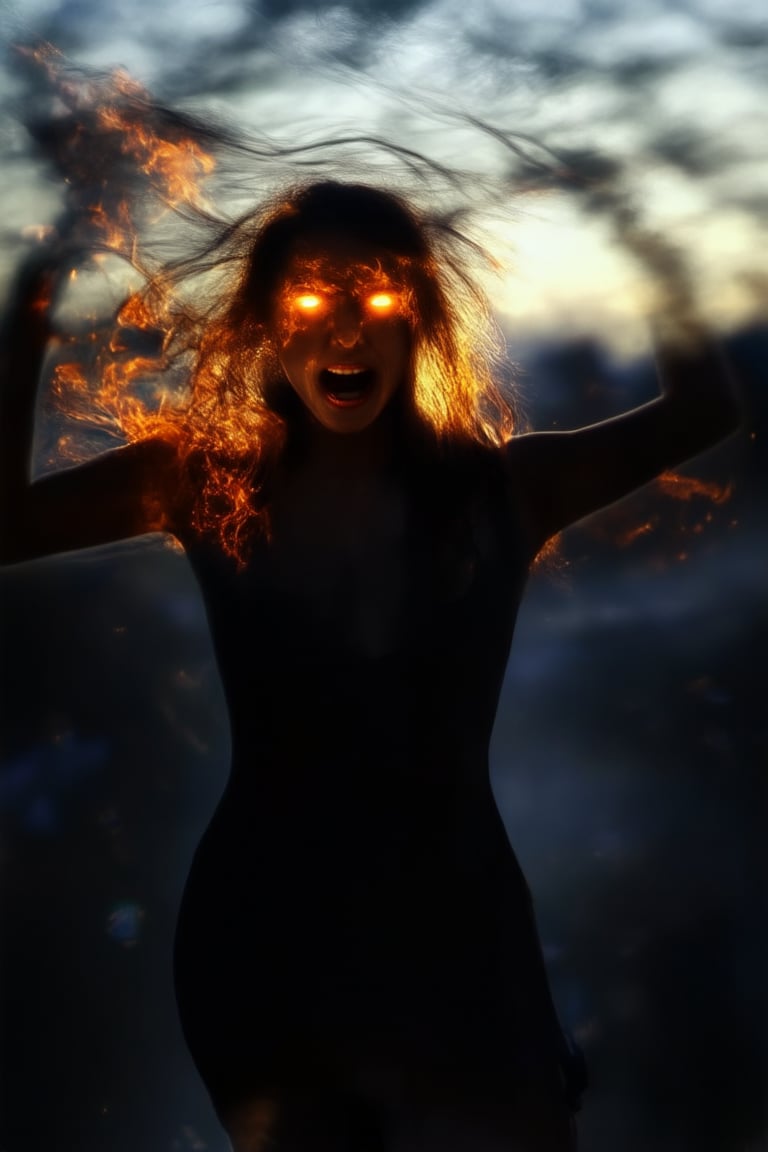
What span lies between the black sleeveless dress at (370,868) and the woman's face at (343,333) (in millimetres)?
109

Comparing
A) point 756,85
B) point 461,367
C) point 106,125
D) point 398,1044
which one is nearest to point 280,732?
point 398,1044

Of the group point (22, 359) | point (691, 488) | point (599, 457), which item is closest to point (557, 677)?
point (691, 488)

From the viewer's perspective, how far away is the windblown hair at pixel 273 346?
0.89 metres

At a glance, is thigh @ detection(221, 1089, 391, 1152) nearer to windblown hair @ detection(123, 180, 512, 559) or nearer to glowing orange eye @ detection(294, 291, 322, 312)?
windblown hair @ detection(123, 180, 512, 559)

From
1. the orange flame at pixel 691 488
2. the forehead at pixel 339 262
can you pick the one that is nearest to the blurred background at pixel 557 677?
the orange flame at pixel 691 488

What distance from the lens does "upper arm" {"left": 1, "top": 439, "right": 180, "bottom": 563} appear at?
2.88 feet

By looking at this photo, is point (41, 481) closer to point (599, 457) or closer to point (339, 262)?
point (339, 262)

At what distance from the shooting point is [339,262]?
0.87 meters

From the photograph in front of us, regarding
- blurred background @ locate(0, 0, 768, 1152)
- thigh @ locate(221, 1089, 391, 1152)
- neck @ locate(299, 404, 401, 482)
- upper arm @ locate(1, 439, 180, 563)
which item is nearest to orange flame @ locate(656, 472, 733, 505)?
blurred background @ locate(0, 0, 768, 1152)

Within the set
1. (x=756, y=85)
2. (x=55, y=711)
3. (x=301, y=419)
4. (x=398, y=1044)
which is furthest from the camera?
(x=55, y=711)

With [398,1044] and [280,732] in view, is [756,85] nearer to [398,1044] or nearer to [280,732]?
[280,732]

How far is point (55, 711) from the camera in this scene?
1319 mm

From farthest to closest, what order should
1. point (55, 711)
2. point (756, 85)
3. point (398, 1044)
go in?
point (55, 711) → point (756, 85) → point (398, 1044)

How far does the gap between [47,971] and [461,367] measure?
857 millimetres
